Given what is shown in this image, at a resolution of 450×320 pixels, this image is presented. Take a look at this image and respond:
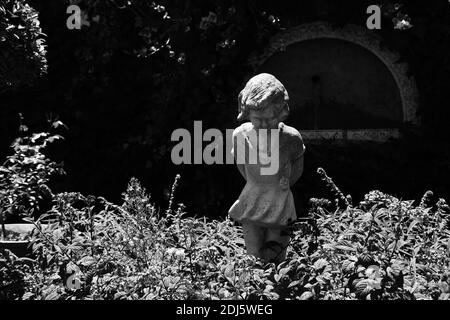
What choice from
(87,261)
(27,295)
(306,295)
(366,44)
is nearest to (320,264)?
(306,295)

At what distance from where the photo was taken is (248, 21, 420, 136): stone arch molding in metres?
6.66

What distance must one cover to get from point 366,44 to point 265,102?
3181mm

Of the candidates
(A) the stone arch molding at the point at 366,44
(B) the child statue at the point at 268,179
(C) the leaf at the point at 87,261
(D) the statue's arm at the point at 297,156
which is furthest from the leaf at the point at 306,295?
(A) the stone arch molding at the point at 366,44

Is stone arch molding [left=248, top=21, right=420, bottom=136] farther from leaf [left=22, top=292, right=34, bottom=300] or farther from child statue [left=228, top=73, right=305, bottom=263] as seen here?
leaf [left=22, top=292, right=34, bottom=300]

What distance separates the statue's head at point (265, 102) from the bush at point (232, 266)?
1.40 ft

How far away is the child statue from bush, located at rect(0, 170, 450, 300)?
0.12 m

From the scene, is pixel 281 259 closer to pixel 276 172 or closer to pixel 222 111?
pixel 276 172

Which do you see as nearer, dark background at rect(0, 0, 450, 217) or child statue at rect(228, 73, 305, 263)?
child statue at rect(228, 73, 305, 263)

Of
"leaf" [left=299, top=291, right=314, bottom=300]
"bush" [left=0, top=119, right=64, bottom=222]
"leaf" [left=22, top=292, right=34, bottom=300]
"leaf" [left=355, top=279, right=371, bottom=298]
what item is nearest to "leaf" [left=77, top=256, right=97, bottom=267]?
"leaf" [left=22, top=292, right=34, bottom=300]

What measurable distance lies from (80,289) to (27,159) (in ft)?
7.37

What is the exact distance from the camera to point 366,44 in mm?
6719

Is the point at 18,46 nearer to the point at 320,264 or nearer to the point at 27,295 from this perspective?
the point at 27,295

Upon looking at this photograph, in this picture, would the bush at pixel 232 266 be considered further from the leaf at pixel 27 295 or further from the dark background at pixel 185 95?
the dark background at pixel 185 95

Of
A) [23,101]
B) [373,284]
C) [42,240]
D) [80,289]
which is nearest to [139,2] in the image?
[23,101]
